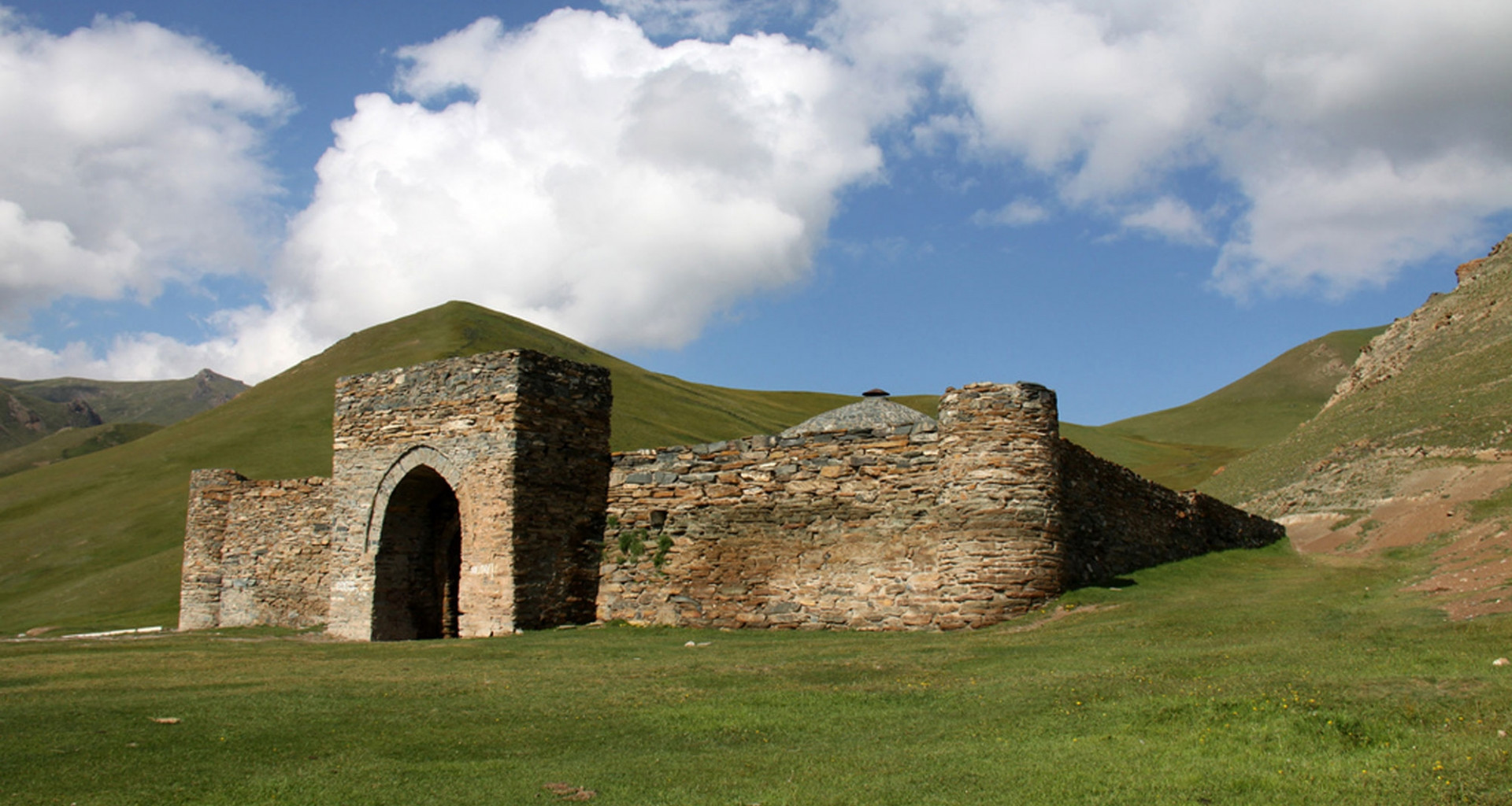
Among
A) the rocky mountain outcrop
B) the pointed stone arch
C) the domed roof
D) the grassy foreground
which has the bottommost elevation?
the grassy foreground

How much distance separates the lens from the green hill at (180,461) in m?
37.1

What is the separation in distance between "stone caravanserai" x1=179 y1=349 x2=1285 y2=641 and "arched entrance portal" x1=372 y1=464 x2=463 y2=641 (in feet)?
0.12

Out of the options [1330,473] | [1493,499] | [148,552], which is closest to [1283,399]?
[1330,473]

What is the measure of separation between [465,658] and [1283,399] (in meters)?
115

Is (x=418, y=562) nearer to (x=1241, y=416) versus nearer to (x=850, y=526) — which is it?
(x=850, y=526)

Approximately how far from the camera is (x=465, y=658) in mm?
12500

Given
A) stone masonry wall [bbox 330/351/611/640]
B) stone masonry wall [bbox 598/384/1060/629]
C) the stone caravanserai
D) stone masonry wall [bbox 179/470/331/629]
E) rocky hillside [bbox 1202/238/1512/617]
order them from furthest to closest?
stone masonry wall [bbox 179/470/331/629]
stone masonry wall [bbox 330/351/611/640]
rocky hillside [bbox 1202/238/1512/617]
the stone caravanserai
stone masonry wall [bbox 598/384/1060/629]

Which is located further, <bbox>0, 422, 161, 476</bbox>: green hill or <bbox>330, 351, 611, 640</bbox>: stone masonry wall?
<bbox>0, 422, 161, 476</bbox>: green hill

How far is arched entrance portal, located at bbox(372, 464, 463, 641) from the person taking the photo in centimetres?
1772

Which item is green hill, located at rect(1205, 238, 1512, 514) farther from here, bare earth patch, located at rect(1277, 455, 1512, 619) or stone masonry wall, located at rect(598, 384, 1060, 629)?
stone masonry wall, located at rect(598, 384, 1060, 629)

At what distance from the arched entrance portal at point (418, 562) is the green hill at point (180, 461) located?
14.0m

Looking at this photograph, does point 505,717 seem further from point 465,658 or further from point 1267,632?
point 1267,632

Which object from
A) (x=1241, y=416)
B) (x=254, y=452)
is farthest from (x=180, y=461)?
(x=1241, y=416)

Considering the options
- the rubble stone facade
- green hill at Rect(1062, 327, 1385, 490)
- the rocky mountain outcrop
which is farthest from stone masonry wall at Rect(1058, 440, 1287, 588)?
green hill at Rect(1062, 327, 1385, 490)
